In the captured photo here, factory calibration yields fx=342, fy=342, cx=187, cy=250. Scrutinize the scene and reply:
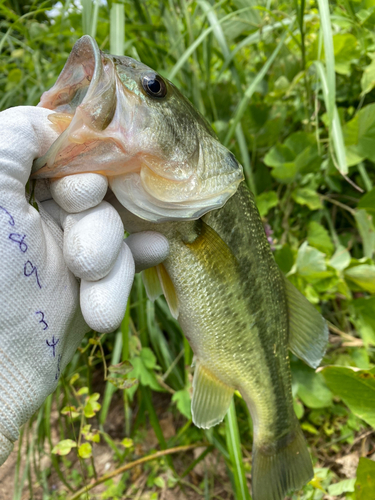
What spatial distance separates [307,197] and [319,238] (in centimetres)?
16

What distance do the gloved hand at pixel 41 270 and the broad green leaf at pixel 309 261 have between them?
2.28ft

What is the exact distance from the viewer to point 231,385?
71cm

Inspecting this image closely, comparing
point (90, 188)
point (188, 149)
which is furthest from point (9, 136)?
point (188, 149)

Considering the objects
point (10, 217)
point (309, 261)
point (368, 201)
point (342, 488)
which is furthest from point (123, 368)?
point (368, 201)

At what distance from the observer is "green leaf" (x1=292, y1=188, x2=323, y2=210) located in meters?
1.21

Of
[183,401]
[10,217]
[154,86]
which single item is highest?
[154,86]

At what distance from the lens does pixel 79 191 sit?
40 cm

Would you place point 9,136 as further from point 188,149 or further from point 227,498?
point 227,498

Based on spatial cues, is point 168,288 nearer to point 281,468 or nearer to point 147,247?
point 147,247

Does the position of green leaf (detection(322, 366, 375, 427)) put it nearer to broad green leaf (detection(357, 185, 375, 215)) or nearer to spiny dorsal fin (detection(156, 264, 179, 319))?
spiny dorsal fin (detection(156, 264, 179, 319))

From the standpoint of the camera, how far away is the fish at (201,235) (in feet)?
1.39

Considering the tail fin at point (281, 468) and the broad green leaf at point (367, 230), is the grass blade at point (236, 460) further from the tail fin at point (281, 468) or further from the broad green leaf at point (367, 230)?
the broad green leaf at point (367, 230)

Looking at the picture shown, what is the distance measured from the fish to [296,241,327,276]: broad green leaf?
0.29 metres

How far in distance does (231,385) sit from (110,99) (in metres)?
0.58
